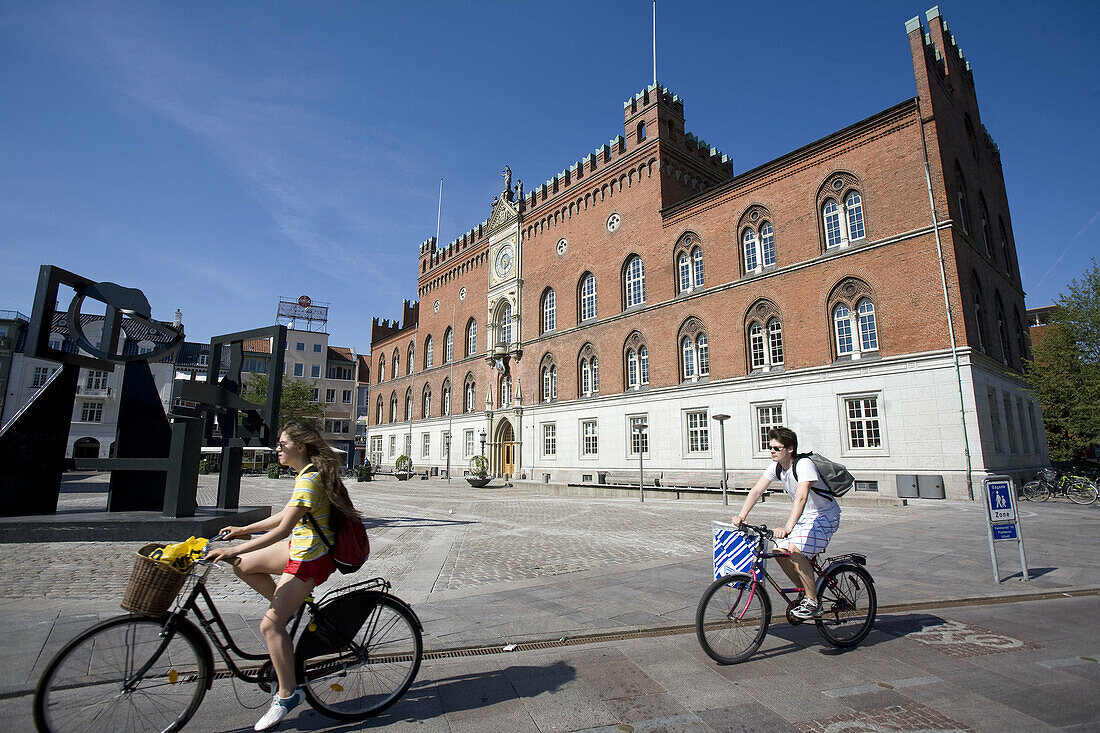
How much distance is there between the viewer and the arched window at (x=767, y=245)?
26625 mm

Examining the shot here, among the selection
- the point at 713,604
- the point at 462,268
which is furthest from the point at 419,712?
the point at 462,268

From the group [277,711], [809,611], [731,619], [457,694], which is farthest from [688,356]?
[277,711]

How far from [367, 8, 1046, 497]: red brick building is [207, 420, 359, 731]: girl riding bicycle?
62.7ft

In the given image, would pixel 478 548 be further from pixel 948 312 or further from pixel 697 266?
pixel 697 266

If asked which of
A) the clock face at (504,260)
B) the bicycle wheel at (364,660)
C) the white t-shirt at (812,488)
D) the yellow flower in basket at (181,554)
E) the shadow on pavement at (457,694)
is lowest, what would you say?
the shadow on pavement at (457,694)

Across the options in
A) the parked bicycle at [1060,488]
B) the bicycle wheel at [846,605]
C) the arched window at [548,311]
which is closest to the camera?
the bicycle wheel at [846,605]

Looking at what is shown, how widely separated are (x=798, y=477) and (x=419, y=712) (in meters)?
3.47

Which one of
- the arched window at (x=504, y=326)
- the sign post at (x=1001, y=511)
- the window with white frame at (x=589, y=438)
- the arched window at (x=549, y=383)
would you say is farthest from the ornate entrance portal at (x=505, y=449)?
the sign post at (x=1001, y=511)

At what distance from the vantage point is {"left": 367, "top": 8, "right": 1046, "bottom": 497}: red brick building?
2138 cm

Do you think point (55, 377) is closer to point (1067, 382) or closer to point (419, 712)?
point (419, 712)

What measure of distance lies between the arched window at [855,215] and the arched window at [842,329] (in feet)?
10.2

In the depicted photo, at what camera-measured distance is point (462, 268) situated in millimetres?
49438

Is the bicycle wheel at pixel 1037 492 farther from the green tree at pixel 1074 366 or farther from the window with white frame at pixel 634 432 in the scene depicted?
the window with white frame at pixel 634 432

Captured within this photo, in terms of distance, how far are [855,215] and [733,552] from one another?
24.1 m
